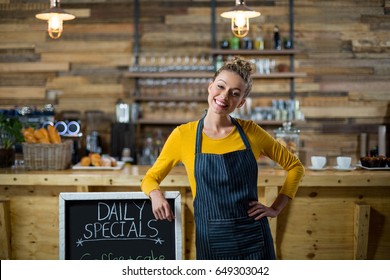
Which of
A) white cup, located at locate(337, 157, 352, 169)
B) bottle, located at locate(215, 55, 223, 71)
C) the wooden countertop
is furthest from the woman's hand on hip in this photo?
bottle, located at locate(215, 55, 223, 71)

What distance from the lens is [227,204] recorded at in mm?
2062

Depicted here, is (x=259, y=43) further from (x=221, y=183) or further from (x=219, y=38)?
(x=221, y=183)

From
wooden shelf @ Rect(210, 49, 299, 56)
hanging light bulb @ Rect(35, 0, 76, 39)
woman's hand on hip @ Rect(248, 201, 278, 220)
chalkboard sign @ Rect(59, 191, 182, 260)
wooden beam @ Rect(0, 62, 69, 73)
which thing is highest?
hanging light bulb @ Rect(35, 0, 76, 39)

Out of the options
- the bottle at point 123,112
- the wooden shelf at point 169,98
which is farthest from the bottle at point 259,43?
the bottle at point 123,112

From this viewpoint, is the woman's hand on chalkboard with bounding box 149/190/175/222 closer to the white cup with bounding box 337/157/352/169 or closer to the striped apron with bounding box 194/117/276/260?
the striped apron with bounding box 194/117/276/260

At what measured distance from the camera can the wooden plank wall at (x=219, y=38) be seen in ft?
18.3

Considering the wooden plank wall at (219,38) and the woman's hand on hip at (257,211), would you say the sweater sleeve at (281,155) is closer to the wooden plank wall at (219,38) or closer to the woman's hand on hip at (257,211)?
the woman's hand on hip at (257,211)

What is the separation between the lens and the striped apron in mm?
2062

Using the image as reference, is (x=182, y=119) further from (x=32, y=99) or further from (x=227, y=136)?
(x=227, y=136)

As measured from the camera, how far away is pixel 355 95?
5.61 metres

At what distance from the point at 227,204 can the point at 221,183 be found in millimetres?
79

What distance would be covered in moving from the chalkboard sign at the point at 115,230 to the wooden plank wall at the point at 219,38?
11.5 feet

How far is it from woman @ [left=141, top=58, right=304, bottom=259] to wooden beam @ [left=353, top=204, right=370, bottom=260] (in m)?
1.13

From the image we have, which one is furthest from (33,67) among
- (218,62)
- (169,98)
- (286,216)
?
(286,216)
